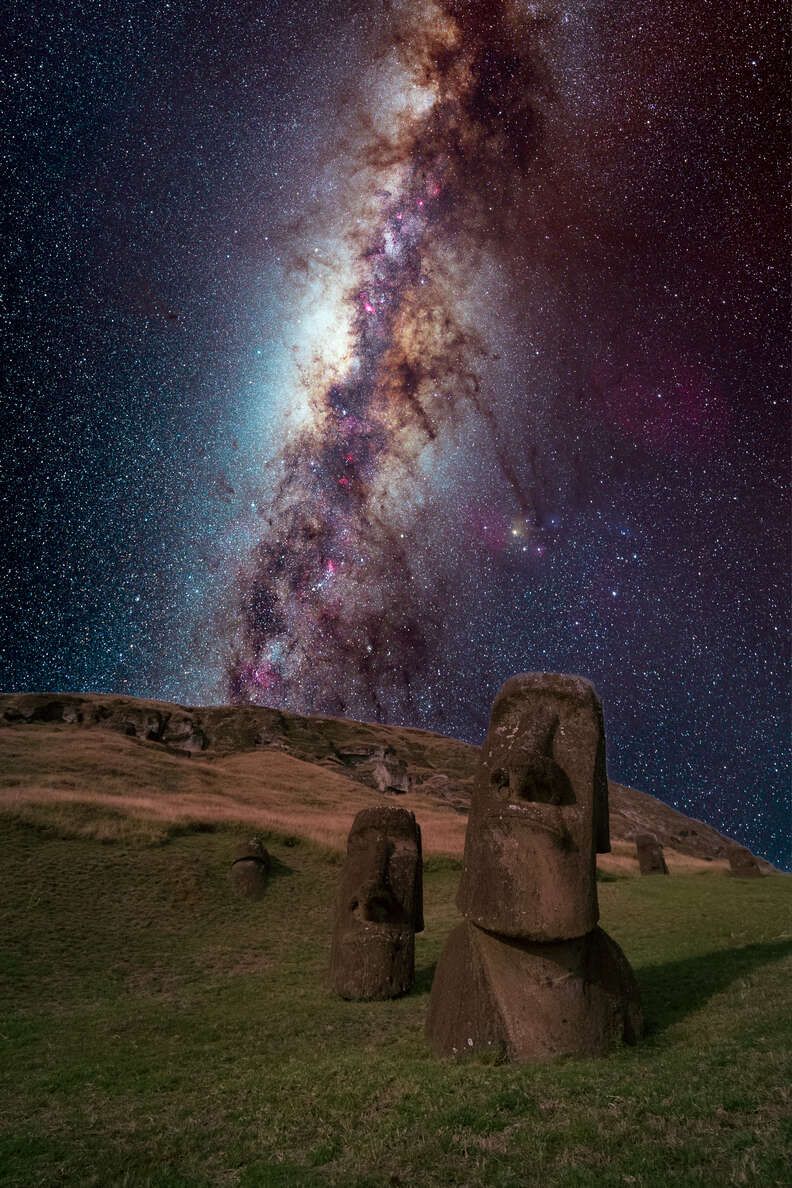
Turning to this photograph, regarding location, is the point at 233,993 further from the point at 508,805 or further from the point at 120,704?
the point at 120,704

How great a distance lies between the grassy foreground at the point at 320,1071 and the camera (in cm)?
468

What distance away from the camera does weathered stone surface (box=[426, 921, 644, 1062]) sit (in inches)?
290

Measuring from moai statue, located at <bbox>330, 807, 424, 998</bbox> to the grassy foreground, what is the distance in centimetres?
51

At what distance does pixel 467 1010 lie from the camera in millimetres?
7750

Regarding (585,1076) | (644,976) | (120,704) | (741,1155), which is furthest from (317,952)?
(120,704)

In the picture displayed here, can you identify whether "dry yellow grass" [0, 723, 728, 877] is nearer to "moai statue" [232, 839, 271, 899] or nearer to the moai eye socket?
"moai statue" [232, 839, 271, 899]

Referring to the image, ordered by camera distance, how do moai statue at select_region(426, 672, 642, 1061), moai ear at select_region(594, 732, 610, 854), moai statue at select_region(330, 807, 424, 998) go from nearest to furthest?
moai statue at select_region(426, 672, 642, 1061), moai ear at select_region(594, 732, 610, 854), moai statue at select_region(330, 807, 424, 998)

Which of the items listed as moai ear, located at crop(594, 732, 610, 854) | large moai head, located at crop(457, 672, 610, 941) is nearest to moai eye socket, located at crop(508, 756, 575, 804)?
large moai head, located at crop(457, 672, 610, 941)

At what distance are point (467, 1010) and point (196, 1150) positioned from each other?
10.9 feet

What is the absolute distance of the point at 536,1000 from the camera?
7.55 m

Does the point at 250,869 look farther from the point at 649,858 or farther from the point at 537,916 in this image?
the point at 649,858

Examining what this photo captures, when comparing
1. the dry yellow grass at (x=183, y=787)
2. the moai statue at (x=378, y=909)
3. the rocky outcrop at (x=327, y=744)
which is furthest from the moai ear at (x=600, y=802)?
the rocky outcrop at (x=327, y=744)

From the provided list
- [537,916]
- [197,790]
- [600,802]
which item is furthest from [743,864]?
[197,790]

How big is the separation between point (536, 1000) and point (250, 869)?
1488cm
